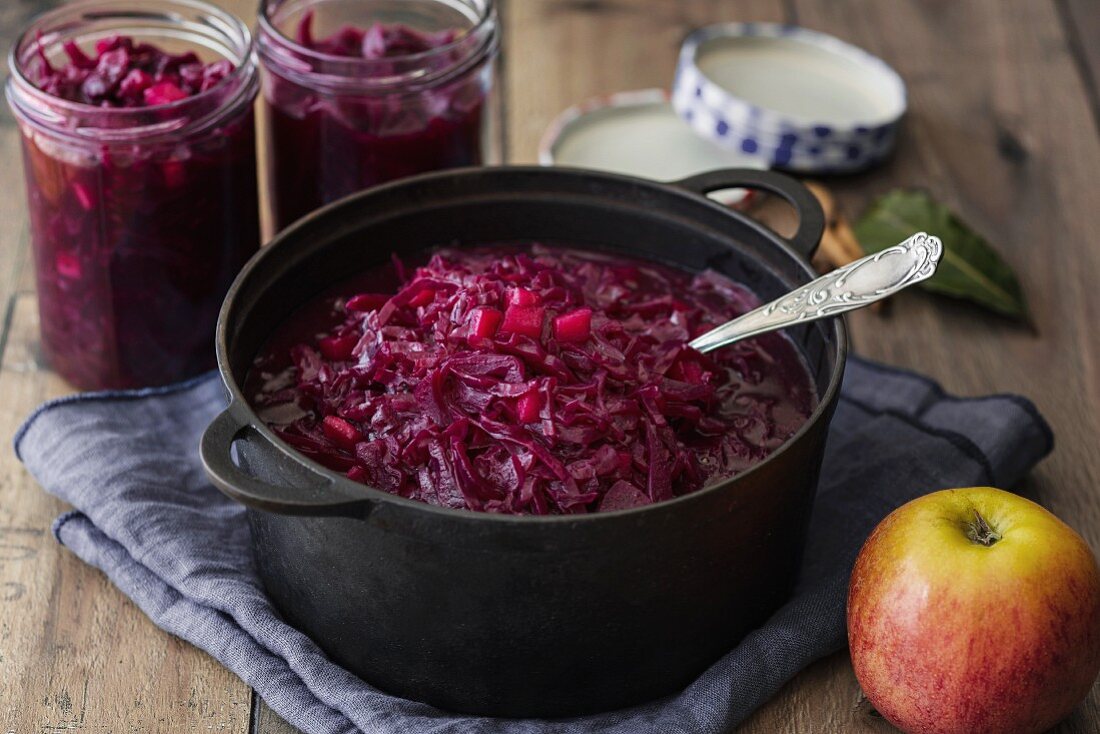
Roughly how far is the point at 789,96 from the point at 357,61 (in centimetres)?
143

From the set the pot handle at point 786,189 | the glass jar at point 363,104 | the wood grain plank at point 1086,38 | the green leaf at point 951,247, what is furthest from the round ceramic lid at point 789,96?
the pot handle at point 786,189

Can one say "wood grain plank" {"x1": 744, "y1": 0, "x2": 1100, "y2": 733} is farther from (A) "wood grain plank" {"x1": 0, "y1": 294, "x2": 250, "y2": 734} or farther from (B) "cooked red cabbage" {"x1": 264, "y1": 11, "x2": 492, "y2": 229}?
(B) "cooked red cabbage" {"x1": 264, "y1": 11, "x2": 492, "y2": 229}

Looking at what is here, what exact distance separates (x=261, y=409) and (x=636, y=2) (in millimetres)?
2381

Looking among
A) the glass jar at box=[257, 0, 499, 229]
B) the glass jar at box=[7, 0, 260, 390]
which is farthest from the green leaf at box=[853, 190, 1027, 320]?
the glass jar at box=[7, 0, 260, 390]

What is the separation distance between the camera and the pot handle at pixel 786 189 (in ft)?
8.41

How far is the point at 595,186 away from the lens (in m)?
2.72

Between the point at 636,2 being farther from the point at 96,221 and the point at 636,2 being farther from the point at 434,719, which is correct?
the point at 434,719

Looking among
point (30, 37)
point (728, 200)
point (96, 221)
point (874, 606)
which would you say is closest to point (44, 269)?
point (96, 221)

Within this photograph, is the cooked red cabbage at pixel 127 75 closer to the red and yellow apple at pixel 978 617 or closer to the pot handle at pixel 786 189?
the pot handle at pixel 786 189

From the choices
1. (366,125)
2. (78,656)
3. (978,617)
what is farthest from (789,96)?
(78,656)

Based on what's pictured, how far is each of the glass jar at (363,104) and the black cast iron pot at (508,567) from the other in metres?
0.43

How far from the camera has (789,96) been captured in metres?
3.78

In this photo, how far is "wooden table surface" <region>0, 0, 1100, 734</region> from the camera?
88.8 inches

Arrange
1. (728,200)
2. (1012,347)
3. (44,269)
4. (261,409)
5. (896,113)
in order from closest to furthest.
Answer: (261,409) → (44,269) → (1012,347) → (728,200) → (896,113)
